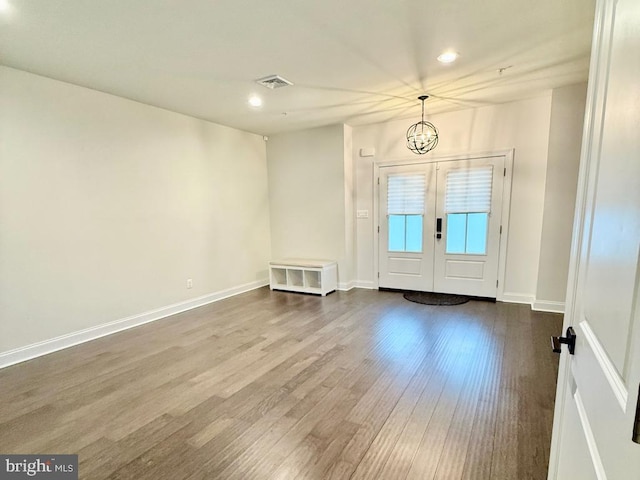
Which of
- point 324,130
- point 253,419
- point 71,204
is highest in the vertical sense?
point 324,130

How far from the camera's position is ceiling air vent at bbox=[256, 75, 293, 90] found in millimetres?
3246

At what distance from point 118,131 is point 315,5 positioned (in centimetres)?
286

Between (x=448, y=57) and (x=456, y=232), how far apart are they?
8.76 feet

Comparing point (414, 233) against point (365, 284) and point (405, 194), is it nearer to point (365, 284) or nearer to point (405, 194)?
point (405, 194)

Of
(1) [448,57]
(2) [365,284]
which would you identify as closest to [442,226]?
(2) [365,284]

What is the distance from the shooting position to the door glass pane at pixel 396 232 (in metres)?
5.21

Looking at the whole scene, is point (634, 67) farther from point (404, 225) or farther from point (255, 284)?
point (255, 284)

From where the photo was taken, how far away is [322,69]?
308cm

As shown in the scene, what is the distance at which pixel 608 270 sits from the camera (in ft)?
2.35

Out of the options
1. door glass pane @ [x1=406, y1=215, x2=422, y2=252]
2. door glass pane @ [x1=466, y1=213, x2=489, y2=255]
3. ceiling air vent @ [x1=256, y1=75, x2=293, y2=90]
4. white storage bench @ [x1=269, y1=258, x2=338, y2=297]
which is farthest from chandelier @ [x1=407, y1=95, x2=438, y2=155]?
white storage bench @ [x1=269, y1=258, x2=338, y2=297]

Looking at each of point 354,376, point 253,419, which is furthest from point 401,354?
point 253,419

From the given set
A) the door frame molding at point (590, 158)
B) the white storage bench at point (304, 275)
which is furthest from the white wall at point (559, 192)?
the door frame molding at point (590, 158)

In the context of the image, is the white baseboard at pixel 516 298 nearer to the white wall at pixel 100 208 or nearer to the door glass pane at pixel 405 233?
the door glass pane at pixel 405 233

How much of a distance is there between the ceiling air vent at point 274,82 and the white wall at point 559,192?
333 centimetres
